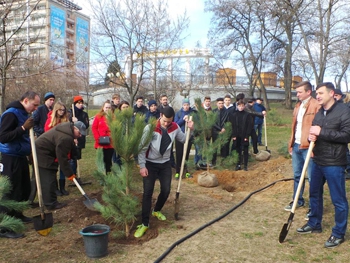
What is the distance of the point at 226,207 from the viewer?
514 cm

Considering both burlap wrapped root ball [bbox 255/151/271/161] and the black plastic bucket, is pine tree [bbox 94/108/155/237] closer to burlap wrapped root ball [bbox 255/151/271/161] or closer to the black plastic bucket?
the black plastic bucket

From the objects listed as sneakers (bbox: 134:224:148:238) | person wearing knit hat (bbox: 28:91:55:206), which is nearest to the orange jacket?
sneakers (bbox: 134:224:148:238)

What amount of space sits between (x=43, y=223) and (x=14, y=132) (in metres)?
1.13

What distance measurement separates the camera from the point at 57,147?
4410mm

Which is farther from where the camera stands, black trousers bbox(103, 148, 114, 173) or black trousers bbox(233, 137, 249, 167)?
black trousers bbox(233, 137, 249, 167)

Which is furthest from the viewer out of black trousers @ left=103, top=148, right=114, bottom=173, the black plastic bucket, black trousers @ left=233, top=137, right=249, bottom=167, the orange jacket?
black trousers @ left=233, top=137, right=249, bottom=167

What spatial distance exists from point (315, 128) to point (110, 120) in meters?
2.36

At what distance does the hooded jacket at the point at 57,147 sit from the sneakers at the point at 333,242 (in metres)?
3.31

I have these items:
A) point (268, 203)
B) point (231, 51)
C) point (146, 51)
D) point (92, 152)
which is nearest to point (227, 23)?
point (231, 51)

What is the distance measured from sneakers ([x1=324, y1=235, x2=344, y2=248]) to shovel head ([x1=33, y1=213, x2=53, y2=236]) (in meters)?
3.18

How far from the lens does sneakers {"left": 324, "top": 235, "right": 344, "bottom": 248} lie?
3.68m

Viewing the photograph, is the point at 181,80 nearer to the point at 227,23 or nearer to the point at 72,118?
the point at 227,23

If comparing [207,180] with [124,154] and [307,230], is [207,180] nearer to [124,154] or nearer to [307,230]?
[307,230]

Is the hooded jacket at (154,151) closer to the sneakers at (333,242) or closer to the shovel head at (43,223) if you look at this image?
the shovel head at (43,223)
